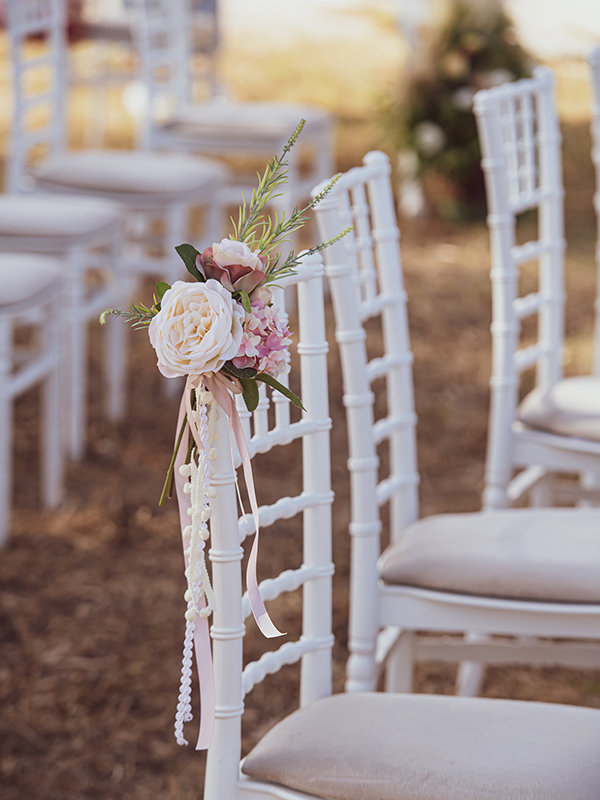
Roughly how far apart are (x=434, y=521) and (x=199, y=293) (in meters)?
0.88

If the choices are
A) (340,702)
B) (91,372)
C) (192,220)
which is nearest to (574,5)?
(192,220)

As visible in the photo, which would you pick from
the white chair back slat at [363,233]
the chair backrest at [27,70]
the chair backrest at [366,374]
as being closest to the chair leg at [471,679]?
the chair backrest at [366,374]

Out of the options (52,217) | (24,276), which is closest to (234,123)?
(52,217)

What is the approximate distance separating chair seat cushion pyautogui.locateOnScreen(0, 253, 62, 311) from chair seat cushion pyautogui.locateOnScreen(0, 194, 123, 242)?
12 centimetres

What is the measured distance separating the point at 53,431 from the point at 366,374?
5.19 ft

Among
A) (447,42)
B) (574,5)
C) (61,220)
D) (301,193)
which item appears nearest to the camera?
(61,220)

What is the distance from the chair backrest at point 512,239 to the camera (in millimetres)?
2230

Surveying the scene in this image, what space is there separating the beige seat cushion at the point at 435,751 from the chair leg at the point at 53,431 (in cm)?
180

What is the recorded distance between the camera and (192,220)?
6.25 metres

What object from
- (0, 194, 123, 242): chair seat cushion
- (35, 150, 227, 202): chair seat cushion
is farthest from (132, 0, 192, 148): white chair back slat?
(0, 194, 123, 242): chair seat cushion

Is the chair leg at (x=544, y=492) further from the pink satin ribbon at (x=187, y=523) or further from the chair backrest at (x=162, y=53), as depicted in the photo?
the chair backrest at (x=162, y=53)

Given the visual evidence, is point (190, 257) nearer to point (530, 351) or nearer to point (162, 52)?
point (530, 351)

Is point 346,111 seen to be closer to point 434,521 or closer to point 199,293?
point 434,521

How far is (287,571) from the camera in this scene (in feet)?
4.75
